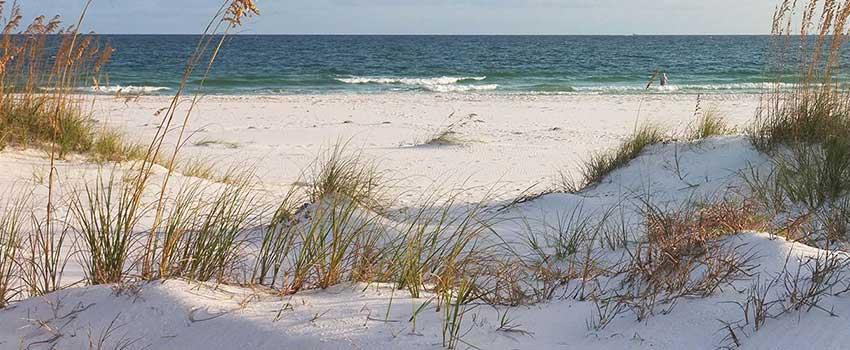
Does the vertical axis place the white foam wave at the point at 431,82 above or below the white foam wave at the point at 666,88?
below

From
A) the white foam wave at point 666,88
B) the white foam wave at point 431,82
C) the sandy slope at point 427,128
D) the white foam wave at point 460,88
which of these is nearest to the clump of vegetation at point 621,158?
the sandy slope at point 427,128

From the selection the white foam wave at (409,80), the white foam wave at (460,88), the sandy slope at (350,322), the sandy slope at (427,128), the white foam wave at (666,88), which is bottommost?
the white foam wave at (409,80)

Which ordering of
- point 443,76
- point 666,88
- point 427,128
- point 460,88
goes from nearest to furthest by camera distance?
point 427,128
point 666,88
point 460,88
point 443,76

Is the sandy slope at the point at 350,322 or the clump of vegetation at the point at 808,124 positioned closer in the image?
the sandy slope at the point at 350,322

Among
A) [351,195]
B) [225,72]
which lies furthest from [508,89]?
[351,195]

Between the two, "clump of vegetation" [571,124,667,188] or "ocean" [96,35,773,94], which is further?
"ocean" [96,35,773,94]

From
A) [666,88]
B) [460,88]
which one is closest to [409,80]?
[460,88]

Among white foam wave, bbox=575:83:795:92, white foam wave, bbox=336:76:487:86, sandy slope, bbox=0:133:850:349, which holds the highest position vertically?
sandy slope, bbox=0:133:850:349

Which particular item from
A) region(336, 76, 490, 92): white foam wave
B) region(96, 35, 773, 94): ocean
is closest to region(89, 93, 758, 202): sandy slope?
region(96, 35, 773, 94): ocean

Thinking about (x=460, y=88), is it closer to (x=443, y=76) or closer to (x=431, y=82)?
(x=431, y=82)

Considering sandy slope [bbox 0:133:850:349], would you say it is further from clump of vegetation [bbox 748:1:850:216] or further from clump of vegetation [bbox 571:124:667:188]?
clump of vegetation [bbox 571:124:667:188]

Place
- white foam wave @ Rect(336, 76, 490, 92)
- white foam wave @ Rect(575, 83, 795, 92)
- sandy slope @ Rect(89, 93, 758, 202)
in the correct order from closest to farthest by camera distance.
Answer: sandy slope @ Rect(89, 93, 758, 202), white foam wave @ Rect(575, 83, 795, 92), white foam wave @ Rect(336, 76, 490, 92)

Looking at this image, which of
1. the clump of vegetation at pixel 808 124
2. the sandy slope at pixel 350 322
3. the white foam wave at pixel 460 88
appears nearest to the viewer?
the sandy slope at pixel 350 322

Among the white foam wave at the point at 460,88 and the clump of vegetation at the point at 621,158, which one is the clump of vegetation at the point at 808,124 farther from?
the white foam wave at the point at 460,88
